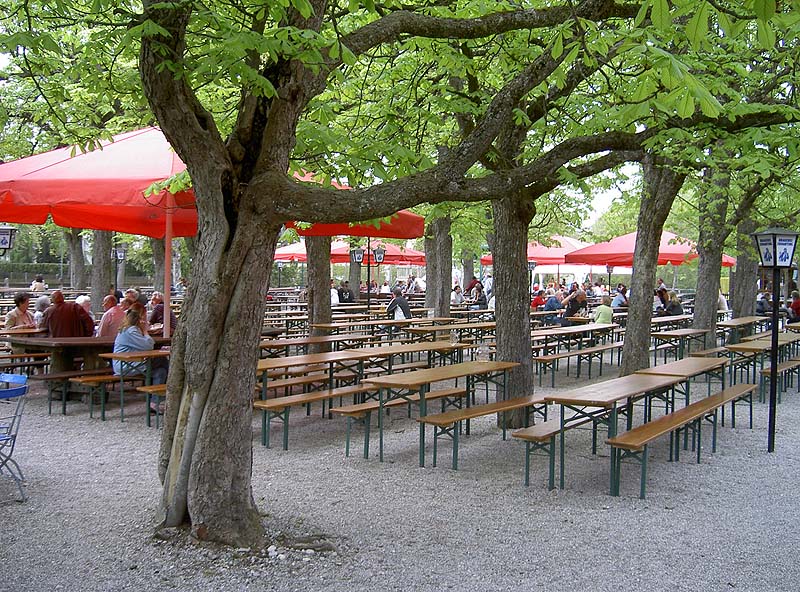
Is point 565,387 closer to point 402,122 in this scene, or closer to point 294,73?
point 402,122

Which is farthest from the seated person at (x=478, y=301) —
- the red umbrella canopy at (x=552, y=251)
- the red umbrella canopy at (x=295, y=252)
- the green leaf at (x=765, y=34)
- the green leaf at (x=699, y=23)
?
the green leaf at (x=699, y=23)

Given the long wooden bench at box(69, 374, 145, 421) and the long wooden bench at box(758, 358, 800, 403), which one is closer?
the long wooden bench at box(69, 374, 145, 421)

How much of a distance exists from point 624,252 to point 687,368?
8.92 m

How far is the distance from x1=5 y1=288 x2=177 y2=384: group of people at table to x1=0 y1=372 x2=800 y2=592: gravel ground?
44.1 inches

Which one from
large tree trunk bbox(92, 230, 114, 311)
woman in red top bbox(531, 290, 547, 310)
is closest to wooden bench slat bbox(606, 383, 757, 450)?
large tree trunk bbox(92, 230, 114, 311)

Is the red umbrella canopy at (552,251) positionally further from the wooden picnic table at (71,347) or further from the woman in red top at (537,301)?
the wooden picnic table at (71,347)

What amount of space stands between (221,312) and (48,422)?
528 centimetres

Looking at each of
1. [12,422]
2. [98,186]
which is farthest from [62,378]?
[12,422]

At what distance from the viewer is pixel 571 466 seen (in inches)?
301

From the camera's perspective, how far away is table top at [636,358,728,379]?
28.8ft

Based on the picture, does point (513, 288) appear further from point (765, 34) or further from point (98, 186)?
point (765, 34)

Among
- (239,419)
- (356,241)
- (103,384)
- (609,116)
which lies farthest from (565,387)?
(356,241)

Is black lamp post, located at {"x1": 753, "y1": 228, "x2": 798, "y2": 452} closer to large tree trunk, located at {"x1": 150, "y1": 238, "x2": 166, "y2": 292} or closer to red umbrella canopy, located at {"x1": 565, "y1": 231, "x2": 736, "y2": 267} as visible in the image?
red umbrella canopy, located at {"x1": 565, "y1": 231, "x2": 736, "y2": 267}

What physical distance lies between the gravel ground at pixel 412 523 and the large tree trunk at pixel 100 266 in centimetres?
1104
